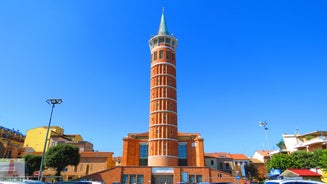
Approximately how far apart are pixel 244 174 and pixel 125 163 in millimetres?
30556

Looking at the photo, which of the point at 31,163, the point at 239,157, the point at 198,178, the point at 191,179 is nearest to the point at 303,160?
the point at 198,178

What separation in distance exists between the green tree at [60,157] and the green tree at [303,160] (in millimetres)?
40112

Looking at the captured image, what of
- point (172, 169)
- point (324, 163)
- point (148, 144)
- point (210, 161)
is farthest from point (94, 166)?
point (324, 163)

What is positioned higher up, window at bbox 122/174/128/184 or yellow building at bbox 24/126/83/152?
yellow building at bbox 24/126/83/152

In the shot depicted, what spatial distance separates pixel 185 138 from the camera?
5628 centimetres

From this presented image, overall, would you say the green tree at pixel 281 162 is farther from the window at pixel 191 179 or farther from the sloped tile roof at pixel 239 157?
the sloped tile roof at pixel 239 157

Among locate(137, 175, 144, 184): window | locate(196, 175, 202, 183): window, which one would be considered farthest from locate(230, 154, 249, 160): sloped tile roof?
locate(137, 175, 144, 184): window

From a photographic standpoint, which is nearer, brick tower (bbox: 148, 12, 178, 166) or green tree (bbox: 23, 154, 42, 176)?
green tree (bbox: 23, 154, 42, 176)

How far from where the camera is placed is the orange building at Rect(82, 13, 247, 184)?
43.8 meters

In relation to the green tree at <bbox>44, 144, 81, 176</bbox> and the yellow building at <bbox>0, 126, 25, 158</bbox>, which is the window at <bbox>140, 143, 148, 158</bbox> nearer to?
the green tree at <bbox>44, 144, 81, 176</bbox>

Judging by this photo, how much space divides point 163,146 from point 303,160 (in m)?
25.4

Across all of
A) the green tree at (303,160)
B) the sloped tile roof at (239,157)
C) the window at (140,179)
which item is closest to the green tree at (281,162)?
the green tree at (303,160)

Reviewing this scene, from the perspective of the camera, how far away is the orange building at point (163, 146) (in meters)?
43.8

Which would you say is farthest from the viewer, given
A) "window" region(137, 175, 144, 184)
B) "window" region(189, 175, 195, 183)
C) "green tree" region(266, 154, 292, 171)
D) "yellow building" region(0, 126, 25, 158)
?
"yellow building" region(0, 126, 25, 158)
